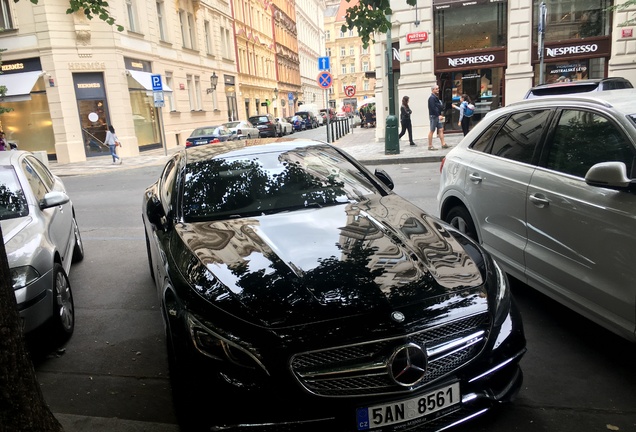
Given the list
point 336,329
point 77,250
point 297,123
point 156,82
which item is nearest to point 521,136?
point 336,329

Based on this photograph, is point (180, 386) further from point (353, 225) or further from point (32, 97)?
point (32, 97)

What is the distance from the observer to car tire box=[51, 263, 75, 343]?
401 cm

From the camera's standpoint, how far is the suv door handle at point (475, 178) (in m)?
4.69

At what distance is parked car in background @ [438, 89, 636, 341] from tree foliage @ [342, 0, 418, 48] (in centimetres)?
230

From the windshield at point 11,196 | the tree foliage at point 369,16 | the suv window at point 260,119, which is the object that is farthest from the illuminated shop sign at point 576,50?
the windshield at point 11,196

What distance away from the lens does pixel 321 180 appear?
402 cm

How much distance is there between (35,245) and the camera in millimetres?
3963

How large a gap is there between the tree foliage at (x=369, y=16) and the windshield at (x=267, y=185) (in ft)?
9.80

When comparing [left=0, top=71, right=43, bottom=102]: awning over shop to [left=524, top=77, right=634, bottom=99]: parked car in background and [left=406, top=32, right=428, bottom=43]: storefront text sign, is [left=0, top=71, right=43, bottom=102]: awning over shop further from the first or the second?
[left=524, top=77, right=634, bottom=99]: parked car in background

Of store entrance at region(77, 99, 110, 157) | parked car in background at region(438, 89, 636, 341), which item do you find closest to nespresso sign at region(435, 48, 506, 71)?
store entrance at region(77, 99, 110, 157)

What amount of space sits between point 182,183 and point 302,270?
5.17ft

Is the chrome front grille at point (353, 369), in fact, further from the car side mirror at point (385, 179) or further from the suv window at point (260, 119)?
the suv window at point (260, 119)

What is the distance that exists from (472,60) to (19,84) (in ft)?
64.9

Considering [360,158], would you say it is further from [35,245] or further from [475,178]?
[35,245]
